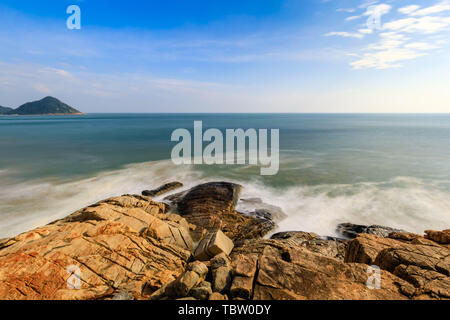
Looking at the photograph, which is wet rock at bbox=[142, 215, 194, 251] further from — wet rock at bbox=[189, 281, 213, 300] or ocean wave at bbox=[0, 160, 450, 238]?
ocean wave at bbox=[0, 160, 450, 238]

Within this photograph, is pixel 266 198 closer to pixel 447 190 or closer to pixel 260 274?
pixel 260 274

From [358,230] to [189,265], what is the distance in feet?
39.8

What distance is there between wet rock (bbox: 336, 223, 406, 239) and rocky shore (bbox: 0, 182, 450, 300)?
108 inches

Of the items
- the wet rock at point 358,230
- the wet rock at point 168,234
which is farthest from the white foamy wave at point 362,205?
the wet rock at point 168,234

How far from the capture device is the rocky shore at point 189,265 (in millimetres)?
5926

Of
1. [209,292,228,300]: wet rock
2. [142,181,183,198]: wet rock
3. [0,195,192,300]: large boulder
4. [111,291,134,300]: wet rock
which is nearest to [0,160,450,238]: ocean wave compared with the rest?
[142,181,183,198]: wet rock

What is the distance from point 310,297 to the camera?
5.66 m

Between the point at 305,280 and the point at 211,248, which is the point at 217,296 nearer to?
the point at 305,280

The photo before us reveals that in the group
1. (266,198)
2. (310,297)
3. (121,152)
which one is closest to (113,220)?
(310,297)

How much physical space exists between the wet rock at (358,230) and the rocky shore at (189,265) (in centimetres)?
275

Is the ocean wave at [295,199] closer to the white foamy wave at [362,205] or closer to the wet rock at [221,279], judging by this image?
the white foamy wave at [362,205]

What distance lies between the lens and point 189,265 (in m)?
6.84
